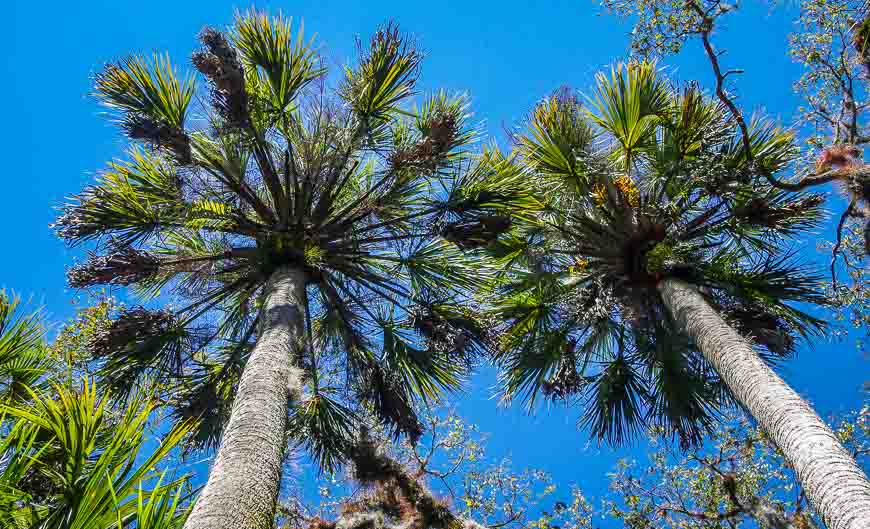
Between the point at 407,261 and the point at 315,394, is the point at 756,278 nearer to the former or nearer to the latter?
the point at 407,261

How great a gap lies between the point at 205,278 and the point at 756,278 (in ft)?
23.5

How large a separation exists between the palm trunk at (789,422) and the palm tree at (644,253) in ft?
1.98

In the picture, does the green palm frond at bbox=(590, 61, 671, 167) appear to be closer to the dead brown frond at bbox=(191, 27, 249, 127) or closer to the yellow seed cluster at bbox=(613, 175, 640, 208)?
the yellow seed cluster at bbox=(613, 175, 640, 208)

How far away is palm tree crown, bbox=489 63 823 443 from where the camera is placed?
289 inches

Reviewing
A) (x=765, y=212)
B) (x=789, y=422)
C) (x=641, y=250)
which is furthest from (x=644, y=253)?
(x=789, y=422)

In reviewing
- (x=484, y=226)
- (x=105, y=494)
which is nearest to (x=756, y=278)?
(x=484, y=226)

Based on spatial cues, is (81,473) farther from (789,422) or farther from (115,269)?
(789,422)

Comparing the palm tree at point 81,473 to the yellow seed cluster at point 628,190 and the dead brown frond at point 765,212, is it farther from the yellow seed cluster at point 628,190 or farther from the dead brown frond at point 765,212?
the dead brown frond at point 765,212


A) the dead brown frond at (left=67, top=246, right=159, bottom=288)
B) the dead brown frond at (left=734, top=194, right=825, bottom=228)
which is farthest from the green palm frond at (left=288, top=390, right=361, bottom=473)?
the dead brown frond at (left=734, top=194, right=825, bottom=228)

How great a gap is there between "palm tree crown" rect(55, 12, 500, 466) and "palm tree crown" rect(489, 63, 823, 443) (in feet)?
4.11

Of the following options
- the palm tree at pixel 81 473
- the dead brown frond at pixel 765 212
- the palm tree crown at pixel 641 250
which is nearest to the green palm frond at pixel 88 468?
the palm tree at pixel 81 473

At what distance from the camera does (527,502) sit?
37.2 ft

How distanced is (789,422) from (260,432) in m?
4.09

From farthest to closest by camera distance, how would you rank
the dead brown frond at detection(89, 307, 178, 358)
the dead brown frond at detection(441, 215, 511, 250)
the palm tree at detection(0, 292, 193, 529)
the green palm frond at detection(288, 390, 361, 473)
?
the green palm frond at detection(288, 390, 361, 473) < the dead brown frond at detection(441, 215, 511, 250) < the dead brown frond at detection(89, 307, 178, 358) < the palm tree at detection(0, 292, 193, 529)
